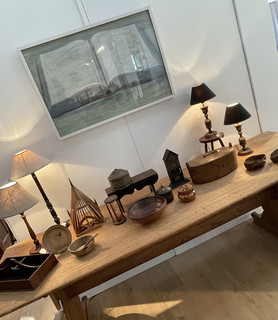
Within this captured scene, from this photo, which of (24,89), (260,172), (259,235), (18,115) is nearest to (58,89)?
(24,89)

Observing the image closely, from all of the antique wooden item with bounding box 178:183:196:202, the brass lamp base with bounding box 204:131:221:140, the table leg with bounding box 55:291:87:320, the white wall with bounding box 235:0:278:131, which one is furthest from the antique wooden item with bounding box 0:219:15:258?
the white wall with bounding box 235:0:278:131

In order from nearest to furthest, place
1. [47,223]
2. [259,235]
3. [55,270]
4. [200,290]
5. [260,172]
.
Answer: [55,270]
[260,172]
[200,290]
[47,223]
[259,235]

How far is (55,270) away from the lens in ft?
4.33

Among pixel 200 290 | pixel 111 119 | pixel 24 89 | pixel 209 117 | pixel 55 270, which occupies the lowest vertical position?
pixel 200 290

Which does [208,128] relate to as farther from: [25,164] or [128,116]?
[25,164]

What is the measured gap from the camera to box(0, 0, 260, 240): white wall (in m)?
1.67

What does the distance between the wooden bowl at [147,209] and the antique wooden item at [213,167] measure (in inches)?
12.2

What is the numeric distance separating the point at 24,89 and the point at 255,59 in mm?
1853

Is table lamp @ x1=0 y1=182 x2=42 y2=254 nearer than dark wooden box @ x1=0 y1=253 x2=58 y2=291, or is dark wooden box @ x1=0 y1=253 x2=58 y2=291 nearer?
dark wooden box @ x1=0 y1=253 x2=58 y2=291

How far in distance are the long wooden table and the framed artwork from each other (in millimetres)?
734

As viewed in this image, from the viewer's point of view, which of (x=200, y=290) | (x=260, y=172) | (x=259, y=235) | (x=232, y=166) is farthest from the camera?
(x=259, y=235)

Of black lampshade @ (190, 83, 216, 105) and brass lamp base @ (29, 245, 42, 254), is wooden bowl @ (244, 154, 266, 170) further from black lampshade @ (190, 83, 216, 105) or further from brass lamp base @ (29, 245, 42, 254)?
brass lamp base @ (29, 245, 42, 254)

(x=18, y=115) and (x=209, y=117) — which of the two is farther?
(x=209, y=117)

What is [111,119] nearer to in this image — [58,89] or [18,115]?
[58,89]
